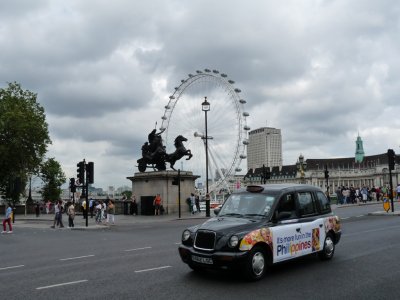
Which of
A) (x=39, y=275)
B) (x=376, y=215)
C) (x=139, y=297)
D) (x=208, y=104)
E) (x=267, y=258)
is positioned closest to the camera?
(x=139, y=297)

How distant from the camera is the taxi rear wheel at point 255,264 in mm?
9018

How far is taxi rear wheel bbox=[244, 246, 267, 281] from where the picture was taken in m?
9.02

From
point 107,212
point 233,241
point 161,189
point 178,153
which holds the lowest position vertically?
point 233,241

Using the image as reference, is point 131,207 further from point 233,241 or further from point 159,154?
point 233,241

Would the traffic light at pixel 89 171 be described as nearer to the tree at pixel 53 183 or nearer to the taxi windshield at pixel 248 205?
the taxi windshield at pixel 248 205

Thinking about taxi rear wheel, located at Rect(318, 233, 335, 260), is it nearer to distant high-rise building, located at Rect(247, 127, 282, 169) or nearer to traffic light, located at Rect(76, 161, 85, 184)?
traffic light, located at Rect(76, 161, 85, 184)

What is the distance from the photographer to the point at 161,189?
40312 mm

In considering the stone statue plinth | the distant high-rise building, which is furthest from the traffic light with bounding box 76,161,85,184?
the distant high-rise building

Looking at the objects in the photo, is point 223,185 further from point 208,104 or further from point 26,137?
point 26,137

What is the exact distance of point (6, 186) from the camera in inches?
2469

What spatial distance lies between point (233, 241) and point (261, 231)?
0.68 meters

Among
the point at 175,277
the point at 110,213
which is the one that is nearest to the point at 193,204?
the point at 110,213

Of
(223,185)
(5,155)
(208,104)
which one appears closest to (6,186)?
(5,155)

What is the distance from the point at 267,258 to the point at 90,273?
13.1ft
